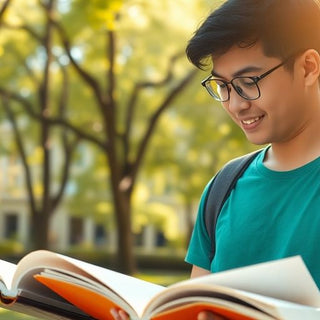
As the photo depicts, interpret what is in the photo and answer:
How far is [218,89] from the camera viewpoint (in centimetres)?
218

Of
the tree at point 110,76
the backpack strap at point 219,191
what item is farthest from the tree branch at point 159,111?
the backpack strap at point 219,191

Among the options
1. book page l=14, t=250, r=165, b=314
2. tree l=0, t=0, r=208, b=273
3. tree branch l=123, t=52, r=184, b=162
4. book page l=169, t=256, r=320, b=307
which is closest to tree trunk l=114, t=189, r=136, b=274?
tree l=0, t=0, r=208, b=273

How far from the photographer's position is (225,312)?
167 cm

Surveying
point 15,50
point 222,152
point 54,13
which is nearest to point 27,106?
point 54,13

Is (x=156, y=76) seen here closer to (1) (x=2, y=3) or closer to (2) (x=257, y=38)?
(1) (x=2, y=3)

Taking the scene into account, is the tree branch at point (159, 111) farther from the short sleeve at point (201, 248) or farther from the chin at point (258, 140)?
the chin at point (258, 140)

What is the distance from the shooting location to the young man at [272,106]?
6.84 feet

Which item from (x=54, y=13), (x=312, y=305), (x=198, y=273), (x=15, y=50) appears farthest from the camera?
(x=15, y=50)

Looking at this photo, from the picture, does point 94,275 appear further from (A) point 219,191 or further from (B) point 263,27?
(B) point 263,27

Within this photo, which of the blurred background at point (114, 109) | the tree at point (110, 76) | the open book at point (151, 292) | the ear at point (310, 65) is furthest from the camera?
the blurred background at point (114, 109)

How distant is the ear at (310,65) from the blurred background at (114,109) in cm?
975

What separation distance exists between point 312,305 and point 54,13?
15410 millimetres

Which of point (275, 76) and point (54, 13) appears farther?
point (54, 13)

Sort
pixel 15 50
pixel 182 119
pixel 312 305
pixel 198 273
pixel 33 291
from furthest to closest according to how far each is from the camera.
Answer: pixel 182 119 < pixel 15 50 < pixel 198 273 < pixel 33 291 < pixel 312 305
